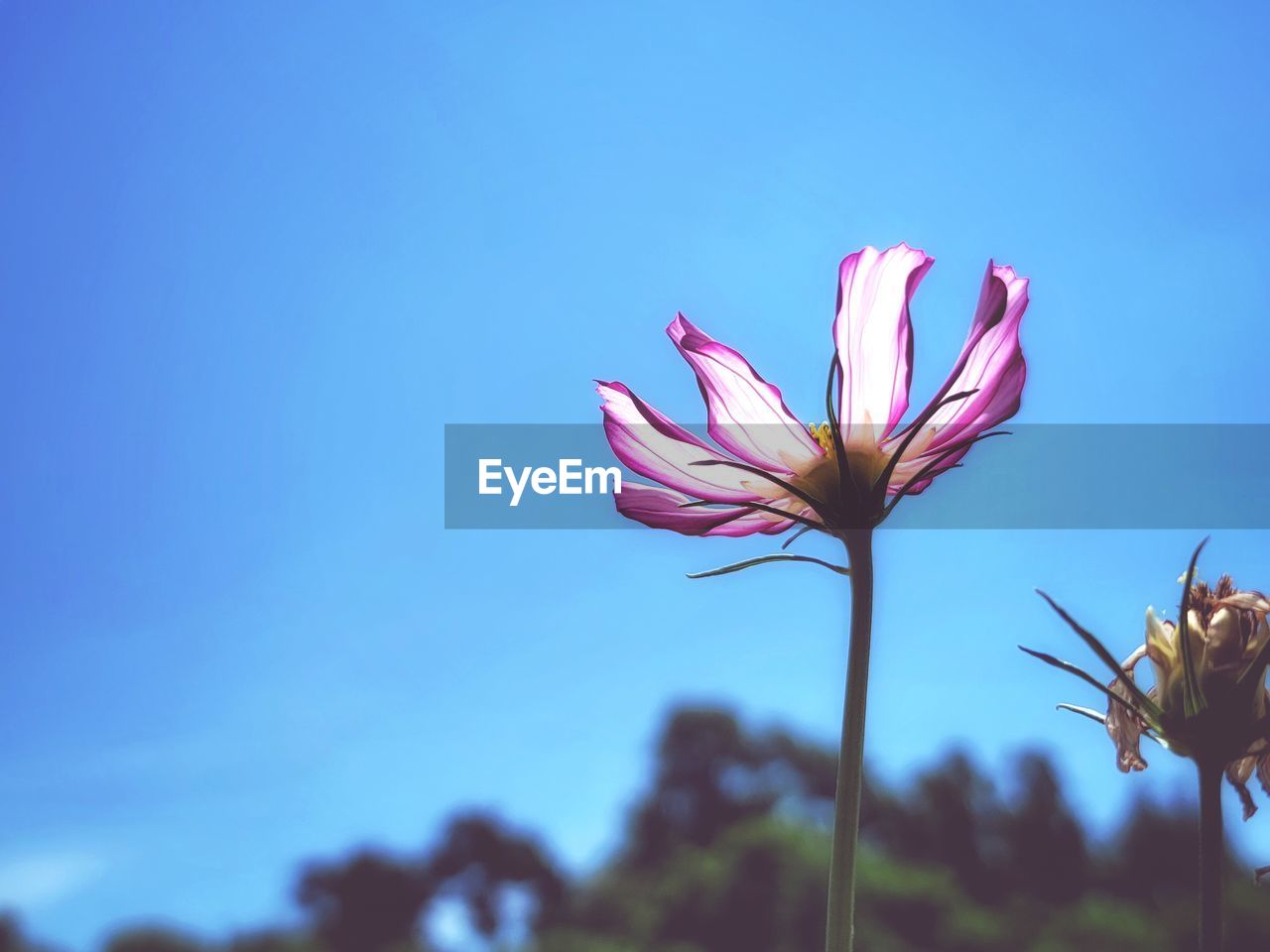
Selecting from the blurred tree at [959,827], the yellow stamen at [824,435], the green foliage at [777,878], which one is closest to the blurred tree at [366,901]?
the green foliage at [777,878]

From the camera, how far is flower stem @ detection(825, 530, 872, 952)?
0.31 metres

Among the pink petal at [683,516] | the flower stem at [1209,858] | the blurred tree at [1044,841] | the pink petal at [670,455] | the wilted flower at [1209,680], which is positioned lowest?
the blurred tree at [1044,841]

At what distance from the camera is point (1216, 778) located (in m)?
0.36

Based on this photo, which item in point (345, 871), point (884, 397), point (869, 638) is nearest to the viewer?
point (869, 638)

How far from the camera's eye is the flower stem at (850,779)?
31 cm

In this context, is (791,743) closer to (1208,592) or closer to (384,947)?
(384,947)

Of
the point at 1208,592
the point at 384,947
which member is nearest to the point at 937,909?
the point at 384,947

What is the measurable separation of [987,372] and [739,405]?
101 mm

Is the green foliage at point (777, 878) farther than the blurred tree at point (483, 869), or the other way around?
the blurred tree at point (483, 869)

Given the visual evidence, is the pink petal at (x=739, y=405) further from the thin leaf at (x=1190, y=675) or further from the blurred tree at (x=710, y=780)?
the blurred tree at (x=710, y=780)

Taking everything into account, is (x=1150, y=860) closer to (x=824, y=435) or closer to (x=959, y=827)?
(x=959, y=827)

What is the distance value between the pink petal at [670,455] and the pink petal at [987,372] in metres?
0.08

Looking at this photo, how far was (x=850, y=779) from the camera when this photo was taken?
337mm

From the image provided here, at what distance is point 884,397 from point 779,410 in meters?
0.04
